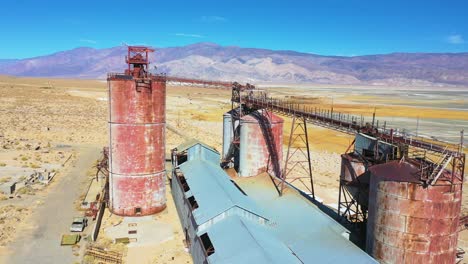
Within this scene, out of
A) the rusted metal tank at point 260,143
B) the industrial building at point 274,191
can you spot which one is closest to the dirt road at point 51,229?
the industrial building at point 274,191

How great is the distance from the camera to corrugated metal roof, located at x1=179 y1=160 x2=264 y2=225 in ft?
73.5

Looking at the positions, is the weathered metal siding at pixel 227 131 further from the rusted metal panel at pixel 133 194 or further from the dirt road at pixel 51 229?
the dirt road at pixel 51 229

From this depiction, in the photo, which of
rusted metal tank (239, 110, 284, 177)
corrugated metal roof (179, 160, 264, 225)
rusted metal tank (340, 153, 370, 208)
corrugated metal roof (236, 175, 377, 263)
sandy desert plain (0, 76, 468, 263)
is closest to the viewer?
corrugated metal roof (236, 175, 377, 263)

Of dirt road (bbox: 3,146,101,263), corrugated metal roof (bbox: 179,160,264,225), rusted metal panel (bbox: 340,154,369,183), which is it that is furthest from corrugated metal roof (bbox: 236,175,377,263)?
dirt road (bbox: 3,146,101,263)

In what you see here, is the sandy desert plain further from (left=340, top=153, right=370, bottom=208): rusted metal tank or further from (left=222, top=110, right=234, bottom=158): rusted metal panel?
(left=222, top=110, right=234, bottom=158): rusted metal panel

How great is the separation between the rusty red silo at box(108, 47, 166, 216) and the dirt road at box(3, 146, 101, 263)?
3.87 m

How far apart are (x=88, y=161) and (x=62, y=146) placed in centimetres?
1009

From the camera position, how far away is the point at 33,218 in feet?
92.2

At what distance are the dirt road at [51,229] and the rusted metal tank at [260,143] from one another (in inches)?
569

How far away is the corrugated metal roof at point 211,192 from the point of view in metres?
22.4

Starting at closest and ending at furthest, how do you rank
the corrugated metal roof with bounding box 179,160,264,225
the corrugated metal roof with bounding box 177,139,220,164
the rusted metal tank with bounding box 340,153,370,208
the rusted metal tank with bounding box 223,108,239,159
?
the corrugated metal roof with bounding box 179,160,264,225 → the rusted metal tank with bounding box 340,153,370,208 → the corrugated metal roof with bounding box 177,139,220,164 → the rusted metal tank with bounding box 223,108,239,159

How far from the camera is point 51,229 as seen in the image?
26297 mm

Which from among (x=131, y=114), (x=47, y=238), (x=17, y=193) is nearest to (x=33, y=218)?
(x=47, y=238)

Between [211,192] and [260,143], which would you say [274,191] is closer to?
[260,143]
